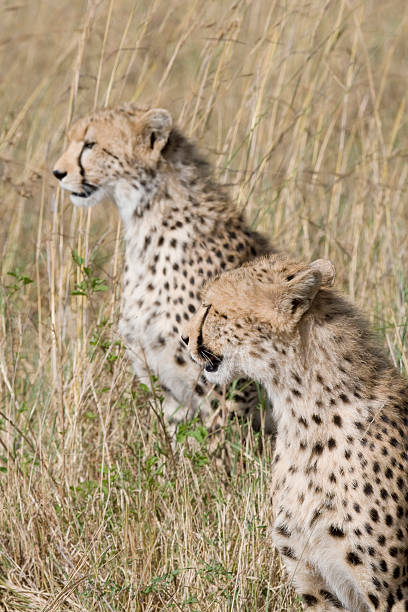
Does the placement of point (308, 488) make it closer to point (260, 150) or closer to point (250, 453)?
point (250, 453)

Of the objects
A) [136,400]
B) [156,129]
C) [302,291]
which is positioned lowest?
[136,400]

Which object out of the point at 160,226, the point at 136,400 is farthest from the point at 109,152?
the point at 136,400

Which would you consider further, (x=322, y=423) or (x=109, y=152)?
(x=109, y=152)

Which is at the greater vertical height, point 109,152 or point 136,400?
point 109,152

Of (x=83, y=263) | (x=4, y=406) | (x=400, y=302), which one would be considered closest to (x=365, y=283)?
(x=400, y=302)

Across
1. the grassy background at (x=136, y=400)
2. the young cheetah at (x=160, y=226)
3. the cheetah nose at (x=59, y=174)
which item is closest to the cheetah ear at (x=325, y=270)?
the grassy background at (x=136, y=400)

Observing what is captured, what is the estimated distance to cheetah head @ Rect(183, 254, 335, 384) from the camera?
2.80 metres

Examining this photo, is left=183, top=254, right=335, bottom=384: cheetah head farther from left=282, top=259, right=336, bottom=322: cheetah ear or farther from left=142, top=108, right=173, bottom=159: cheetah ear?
left=142, top=108, right=173, bottom=159: cheetah ear

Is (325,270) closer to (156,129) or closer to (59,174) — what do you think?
(156,129)

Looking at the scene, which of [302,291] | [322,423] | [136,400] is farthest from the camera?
[136,400]

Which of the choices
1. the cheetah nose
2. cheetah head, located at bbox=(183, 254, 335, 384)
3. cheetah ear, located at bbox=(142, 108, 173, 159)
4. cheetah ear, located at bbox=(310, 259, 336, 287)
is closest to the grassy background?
the cheetah nose

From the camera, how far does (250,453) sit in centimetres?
371

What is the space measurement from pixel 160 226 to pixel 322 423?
1.44m

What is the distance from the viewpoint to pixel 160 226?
409 cm
